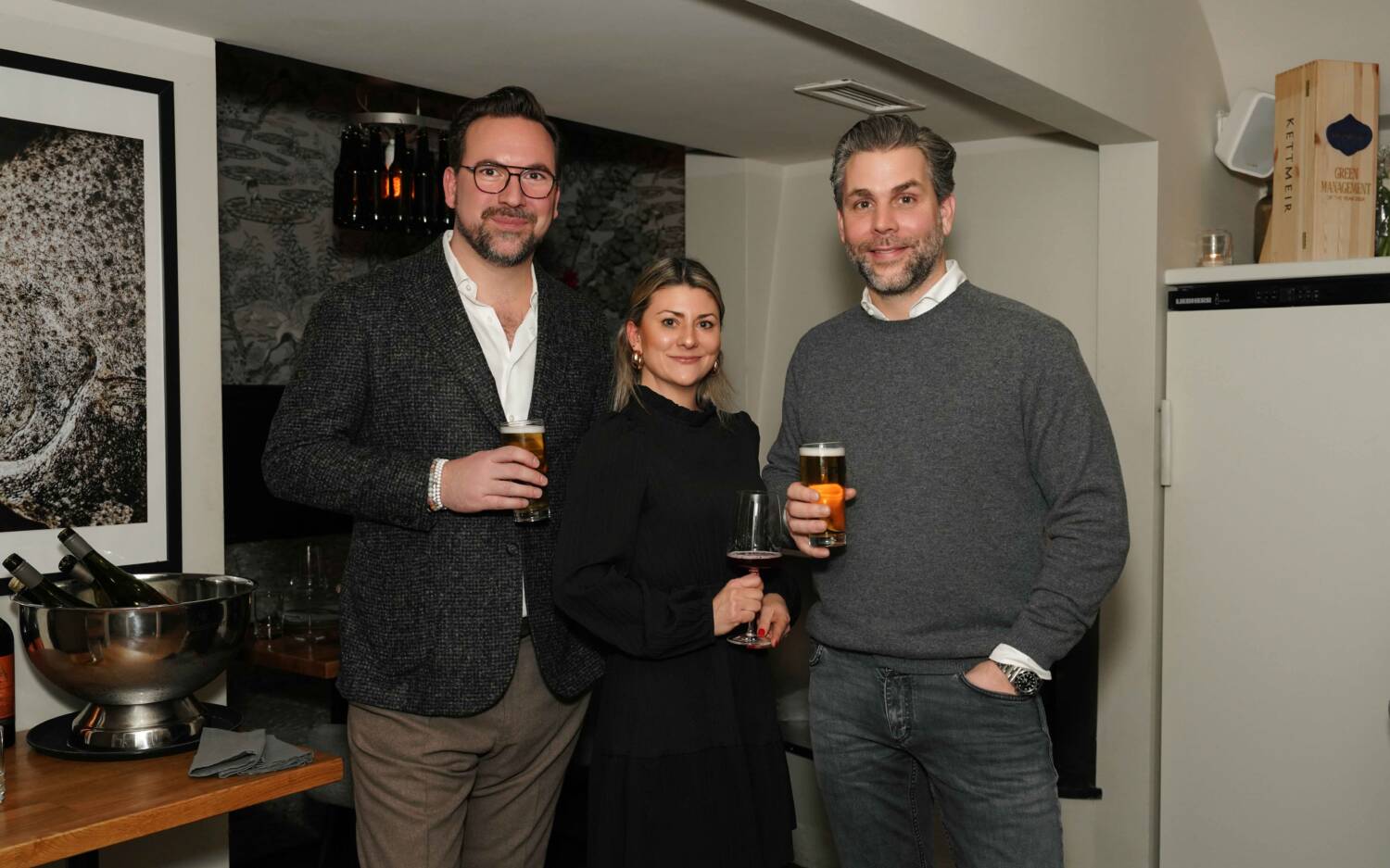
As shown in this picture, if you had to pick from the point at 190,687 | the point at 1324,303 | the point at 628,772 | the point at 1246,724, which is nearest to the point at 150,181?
the point at 190,687

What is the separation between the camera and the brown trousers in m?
2.11

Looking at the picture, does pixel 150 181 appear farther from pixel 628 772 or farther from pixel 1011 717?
pixel 1011 717

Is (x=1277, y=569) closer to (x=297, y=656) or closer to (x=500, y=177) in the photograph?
(x=500, y=177)

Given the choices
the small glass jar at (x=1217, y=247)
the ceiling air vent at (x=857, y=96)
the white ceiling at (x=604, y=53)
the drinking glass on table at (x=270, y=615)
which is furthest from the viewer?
the drinking glass on table at (x=270, y=615)

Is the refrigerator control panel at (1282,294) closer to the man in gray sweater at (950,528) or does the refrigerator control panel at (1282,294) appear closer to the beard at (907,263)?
the man in gray sweater at (950,528)

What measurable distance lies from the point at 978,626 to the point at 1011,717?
0.16 m

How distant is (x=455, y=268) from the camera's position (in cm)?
223

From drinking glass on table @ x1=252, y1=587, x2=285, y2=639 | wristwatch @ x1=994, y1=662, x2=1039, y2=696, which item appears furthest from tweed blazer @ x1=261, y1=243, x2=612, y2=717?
drinking glass on table @ x1=252, y1=587, x2=285, y2=639

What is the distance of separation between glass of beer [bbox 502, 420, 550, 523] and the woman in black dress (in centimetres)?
9

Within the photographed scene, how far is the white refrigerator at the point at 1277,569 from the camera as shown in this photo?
9.95ft

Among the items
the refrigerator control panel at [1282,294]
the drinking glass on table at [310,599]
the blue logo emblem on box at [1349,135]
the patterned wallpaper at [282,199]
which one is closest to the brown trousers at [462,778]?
the drinking glass on table at [310,599]

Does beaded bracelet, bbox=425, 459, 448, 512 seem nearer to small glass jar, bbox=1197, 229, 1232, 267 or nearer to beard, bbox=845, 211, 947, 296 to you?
beard, bbox=845, 211, 947, 296

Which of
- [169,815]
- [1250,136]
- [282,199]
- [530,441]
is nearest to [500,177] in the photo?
[530,441]

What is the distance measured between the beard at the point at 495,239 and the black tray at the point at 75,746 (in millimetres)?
978
